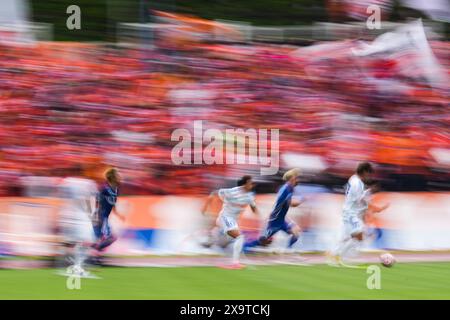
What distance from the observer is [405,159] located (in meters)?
15.4

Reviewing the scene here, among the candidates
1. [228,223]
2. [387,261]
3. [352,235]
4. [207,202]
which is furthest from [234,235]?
[387,261]

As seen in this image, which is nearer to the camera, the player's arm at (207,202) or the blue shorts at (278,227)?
the blue shorts at (278,227)

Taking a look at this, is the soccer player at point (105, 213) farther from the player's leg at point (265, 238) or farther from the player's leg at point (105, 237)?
the player's leg at point (265, 238)

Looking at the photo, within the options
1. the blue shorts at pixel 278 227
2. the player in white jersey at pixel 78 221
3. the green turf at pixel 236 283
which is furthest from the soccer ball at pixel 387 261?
the player in white jersey at pixel 78 221

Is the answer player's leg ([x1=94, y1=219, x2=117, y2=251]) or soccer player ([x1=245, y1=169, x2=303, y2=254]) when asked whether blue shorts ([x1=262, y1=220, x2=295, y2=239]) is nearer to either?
soccer player ([x1=245, y1=169, x2=303, y2=254])

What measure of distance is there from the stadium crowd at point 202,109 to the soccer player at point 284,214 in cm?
115

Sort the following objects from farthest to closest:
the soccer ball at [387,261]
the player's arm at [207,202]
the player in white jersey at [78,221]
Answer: the player's arm at [207,202], the soccer ball at [387,261], the player in white jersey at [78,221]

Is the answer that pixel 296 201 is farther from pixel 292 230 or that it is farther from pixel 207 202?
pixel 207 202

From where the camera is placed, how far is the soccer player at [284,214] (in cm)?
1312

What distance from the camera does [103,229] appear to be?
494 inches

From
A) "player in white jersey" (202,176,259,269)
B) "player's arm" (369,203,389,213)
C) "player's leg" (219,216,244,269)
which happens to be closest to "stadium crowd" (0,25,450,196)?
"player's arm" (369,203,389,213)
